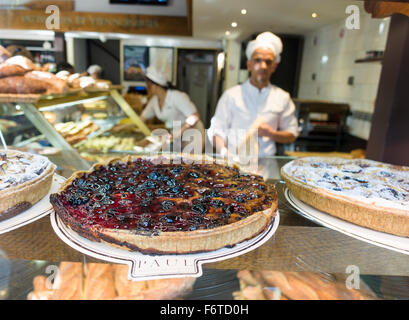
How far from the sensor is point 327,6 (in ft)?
5.70

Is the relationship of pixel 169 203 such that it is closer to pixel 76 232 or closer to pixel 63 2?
pixel 76 232

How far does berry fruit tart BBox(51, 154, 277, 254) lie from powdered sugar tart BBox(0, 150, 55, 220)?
92 mm

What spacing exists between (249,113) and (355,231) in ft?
5.17

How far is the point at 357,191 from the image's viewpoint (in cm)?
108

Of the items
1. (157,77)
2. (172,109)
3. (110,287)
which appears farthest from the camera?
(157,77)

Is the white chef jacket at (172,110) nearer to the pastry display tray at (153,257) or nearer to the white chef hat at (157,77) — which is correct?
the white chef hat at (157,77)

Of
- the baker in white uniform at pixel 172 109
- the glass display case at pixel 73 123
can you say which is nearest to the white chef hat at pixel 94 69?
the glass display case at pixel 73 123

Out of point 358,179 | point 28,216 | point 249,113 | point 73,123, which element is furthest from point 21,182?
point 249,113

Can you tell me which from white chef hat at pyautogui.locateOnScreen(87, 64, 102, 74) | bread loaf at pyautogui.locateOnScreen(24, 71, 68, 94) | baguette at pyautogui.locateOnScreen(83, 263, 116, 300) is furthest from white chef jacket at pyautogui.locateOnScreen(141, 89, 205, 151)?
baguette at pyautogui.locateOnScreen(83, 263, 116, 300)

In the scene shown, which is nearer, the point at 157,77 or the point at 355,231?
the point at 355,231

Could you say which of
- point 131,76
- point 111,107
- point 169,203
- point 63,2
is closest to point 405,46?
point 169,203

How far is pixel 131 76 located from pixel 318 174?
287cm

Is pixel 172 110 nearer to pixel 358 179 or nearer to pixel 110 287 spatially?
pixel 358 179

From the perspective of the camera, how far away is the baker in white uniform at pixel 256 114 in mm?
2320
